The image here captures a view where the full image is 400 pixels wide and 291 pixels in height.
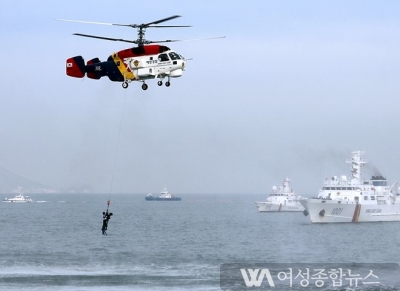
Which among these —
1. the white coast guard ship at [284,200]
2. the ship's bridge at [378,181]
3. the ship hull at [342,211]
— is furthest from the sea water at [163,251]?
the white coast guard ship at [284,200]

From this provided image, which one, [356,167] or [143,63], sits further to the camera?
[356,167]

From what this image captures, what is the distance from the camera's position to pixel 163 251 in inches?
2849

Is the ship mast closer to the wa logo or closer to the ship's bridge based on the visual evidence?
the ship's bridge

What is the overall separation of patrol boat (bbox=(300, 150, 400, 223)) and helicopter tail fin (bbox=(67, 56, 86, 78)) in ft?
214

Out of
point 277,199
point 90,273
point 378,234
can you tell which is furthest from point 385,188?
point 90,273

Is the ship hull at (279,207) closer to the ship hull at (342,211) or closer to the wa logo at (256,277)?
the ship hull at (342,211)

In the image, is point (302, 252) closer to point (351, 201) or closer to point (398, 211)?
point (351, 201)

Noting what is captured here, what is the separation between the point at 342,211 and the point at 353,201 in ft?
6.94

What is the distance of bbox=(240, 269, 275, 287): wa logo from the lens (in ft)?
167

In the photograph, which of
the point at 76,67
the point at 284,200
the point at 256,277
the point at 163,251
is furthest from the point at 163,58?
the point at 284,200

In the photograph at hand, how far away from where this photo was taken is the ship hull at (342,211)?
99.6 metres

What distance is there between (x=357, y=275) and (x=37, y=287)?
2494cm

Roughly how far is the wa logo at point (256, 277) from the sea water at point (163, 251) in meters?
2.30

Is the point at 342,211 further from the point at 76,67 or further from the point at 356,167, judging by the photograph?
the point at 76,67
